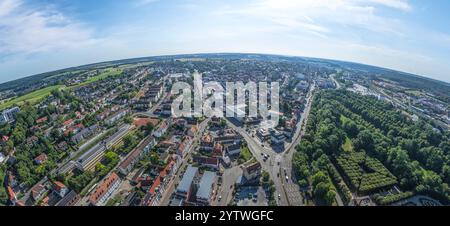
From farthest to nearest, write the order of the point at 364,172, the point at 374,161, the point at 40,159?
the point at 374,161, the point at 40,159, the point at 364,172

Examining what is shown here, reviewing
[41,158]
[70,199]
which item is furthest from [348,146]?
[41,158]

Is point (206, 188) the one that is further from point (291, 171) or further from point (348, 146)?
point (348, 146)

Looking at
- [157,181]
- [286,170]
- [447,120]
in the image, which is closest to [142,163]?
[157,181]

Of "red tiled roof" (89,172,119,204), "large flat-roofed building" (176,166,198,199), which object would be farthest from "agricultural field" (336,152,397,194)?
"red tiled roof" (89,172,119,204)

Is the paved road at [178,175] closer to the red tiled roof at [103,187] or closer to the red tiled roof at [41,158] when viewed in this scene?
the red tiled roof at [103,187]

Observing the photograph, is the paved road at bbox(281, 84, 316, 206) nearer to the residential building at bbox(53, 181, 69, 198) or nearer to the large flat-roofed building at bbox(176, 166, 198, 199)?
the large flat-roofed building at bbox(176, 166, 198, 199)

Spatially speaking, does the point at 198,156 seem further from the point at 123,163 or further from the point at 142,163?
the point at 123,163

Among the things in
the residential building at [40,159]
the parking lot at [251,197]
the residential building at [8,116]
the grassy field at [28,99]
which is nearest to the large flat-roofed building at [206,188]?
the parking lot at [251,197]

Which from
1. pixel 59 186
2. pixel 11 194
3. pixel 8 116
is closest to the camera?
pixel 59 186

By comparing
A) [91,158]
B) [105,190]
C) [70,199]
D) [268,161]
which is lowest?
[70,199]
